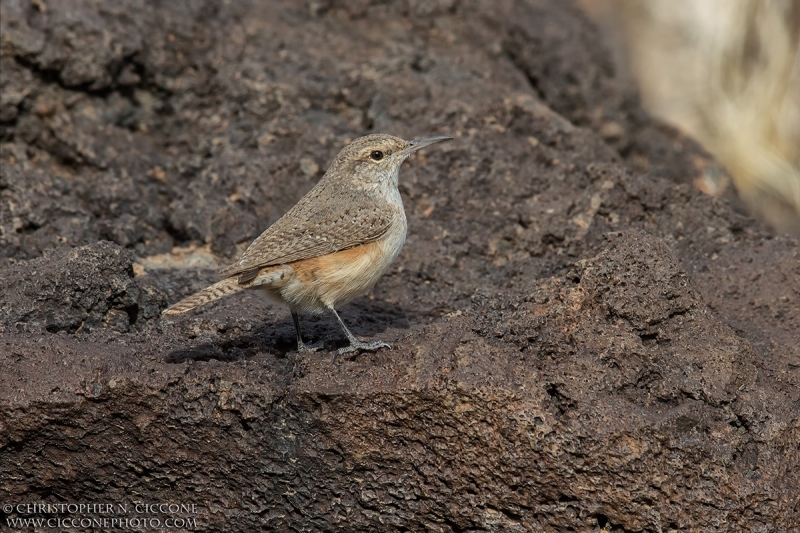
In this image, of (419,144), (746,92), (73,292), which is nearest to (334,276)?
(419,144)

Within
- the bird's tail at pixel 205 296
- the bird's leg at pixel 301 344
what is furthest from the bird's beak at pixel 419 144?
the bird's tail at pixel 205 296

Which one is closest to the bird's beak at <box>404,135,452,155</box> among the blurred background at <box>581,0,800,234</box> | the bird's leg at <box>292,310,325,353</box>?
the bird's leg at <box>292,310,325,353</box>

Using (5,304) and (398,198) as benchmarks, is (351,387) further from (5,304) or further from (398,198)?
(5,304)

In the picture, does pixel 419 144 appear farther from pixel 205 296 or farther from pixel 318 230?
pixel 205 296

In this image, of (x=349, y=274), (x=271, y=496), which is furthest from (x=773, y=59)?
(x=271, y=496)

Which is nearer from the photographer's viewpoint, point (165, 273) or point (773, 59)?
point (165, 273)

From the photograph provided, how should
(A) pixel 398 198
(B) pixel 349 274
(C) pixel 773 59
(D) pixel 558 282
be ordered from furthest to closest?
(C) pixel 773 59 → (A) pixel 398 198 → (B) pixel 349 274 → (D) pixel 558 282

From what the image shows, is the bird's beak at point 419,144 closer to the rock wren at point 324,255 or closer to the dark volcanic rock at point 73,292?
the rock wren at point 324,255

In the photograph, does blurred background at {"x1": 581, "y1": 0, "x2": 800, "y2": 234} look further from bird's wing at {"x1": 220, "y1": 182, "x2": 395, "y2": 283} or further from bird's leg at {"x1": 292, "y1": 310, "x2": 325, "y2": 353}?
bird's leg at {"x1": 292, "y1": 310, "x2": 325, "y2": 353}
